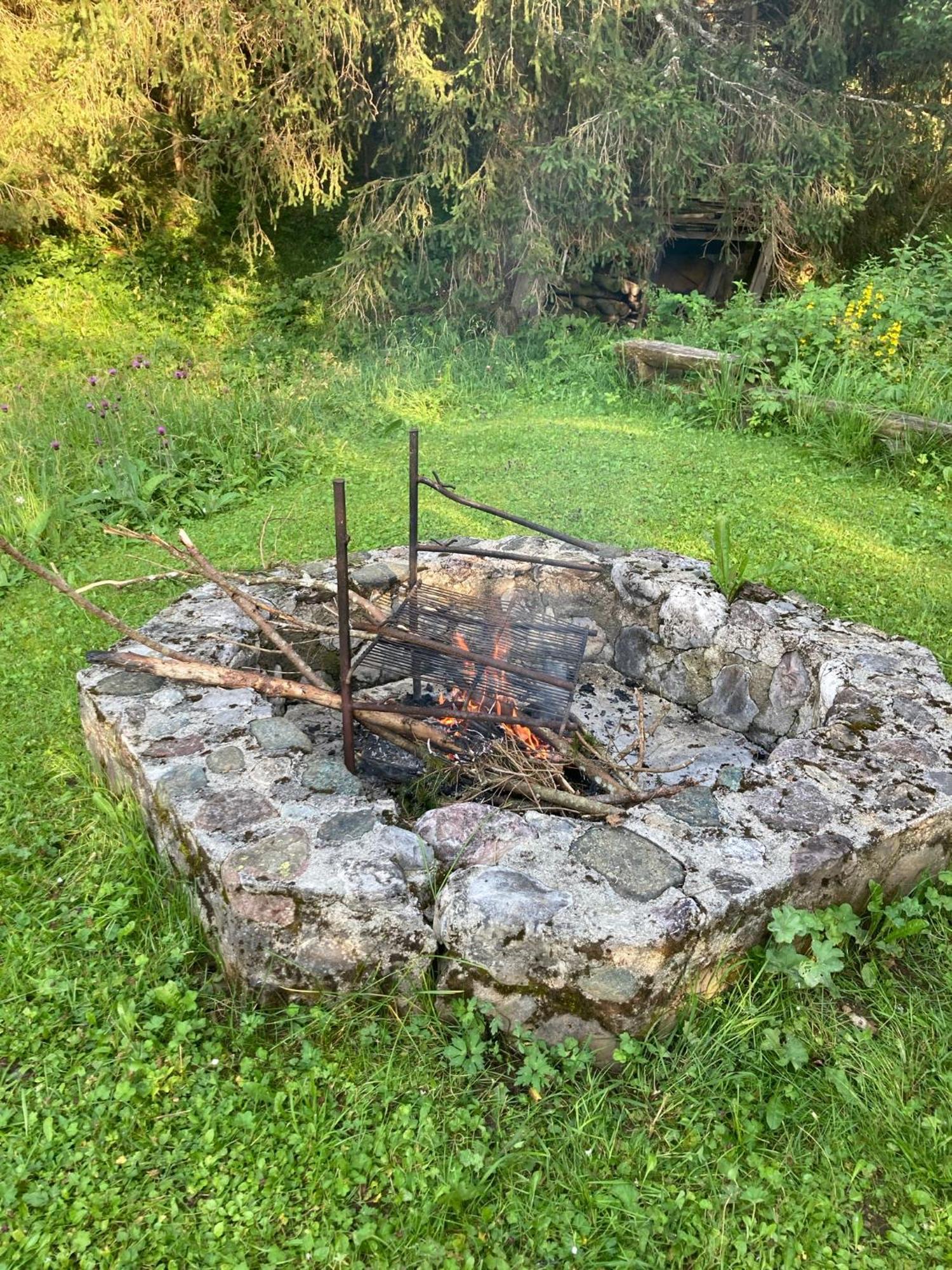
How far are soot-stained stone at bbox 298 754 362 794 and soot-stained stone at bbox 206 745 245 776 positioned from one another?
20cm

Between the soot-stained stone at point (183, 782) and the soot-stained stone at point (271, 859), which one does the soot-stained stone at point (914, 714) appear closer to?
the soot-stained stone at point (271, 859)

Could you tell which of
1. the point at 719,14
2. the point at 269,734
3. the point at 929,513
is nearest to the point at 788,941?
the point at 269,734

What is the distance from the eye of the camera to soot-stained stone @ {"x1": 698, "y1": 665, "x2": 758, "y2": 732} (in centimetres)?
351

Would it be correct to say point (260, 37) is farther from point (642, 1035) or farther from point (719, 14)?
Answer: point (642, 1035)

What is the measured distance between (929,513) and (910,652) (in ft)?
6.88

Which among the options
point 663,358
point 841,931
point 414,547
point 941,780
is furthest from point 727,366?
point 841,931

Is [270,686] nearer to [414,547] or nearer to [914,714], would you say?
[414,547]

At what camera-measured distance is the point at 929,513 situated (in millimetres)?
4867

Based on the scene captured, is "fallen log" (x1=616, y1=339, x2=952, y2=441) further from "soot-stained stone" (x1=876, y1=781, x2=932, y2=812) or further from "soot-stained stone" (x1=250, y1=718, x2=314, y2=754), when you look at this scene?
"soot-stained stone" (x1=250, y1=718, x2=314, y2=754)

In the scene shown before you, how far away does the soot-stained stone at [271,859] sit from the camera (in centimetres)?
217

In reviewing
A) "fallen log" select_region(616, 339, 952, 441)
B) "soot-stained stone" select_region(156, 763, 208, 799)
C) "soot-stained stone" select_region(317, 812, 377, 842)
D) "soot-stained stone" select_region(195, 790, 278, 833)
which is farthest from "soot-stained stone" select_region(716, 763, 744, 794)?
"fallen log" select_region(616, 339, 952, 441)

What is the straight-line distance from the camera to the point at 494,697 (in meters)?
2.80

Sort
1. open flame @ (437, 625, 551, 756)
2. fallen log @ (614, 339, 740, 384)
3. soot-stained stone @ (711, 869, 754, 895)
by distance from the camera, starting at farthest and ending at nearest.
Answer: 1. fallen log @ (614, 339, 740, 384)
2. open flame @ (437, 625, 551, 756)
3. soot-stained stone @ (711, 869, 754, 895)

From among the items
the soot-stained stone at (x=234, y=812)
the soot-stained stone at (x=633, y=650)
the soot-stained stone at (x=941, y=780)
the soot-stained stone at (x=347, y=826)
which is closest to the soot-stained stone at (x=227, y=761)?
the soot-stained stone at (x=234, y=812)
